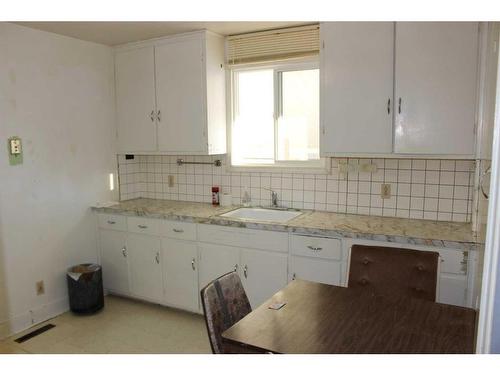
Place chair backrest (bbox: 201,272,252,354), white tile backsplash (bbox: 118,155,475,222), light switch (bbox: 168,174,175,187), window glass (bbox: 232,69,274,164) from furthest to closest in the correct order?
light switch (bbox: 168,174,175,187) < window glass (bbox: 232,69,274,164) < white tile backsplash (bbox: 118,155,475,222) < chair backrest (bbox: 201,272,252,354)

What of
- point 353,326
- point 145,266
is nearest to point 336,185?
point 145,266

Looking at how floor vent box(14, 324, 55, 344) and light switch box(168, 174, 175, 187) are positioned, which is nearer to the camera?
floor vent box(14, 324, 55, 344)

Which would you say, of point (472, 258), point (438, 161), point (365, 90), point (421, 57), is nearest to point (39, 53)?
point (365, 90)

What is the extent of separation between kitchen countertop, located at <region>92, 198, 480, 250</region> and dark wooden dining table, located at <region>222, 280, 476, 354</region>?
826 millimetres

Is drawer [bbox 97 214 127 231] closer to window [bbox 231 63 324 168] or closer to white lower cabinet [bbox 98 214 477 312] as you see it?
white lower cabinet [bbox 98 214 477 312]

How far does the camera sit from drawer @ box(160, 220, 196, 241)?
129 inches

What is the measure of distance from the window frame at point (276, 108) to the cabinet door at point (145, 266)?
0.97 m

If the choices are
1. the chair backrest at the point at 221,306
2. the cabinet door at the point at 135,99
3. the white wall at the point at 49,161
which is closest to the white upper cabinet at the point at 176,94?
the cabinet door at the point at 135,99

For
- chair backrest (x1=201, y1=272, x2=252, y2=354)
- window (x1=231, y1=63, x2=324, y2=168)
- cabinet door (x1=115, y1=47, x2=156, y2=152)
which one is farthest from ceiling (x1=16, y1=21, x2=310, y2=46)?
chair backrest (x1=201, y1=272, x2=252, y2=354)

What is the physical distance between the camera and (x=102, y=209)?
12.1ft

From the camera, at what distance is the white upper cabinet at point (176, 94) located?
3377mm

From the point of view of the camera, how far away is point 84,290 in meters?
3.36

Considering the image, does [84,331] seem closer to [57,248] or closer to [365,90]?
[57,248]

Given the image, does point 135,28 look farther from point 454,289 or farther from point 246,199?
point 454,289
